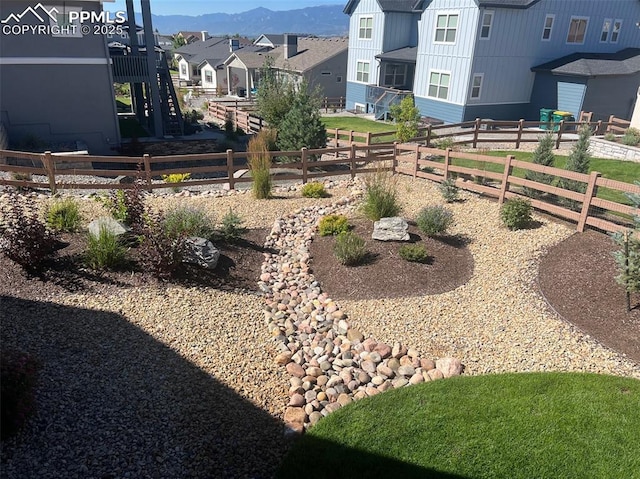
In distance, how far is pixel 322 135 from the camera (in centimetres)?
1564

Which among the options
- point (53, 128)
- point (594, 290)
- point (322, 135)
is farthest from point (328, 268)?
point (53, 128)

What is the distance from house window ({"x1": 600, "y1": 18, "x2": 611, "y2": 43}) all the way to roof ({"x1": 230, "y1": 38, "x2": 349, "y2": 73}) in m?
17.5

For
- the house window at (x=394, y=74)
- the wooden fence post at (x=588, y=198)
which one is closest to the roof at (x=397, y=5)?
the house window at (x=394, y=74)

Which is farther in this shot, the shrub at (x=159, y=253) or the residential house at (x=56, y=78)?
the residential house at (x=56, y=78)

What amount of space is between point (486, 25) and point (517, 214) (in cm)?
1663

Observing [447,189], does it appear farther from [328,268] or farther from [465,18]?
[465,18]

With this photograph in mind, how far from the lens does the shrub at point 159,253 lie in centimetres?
661

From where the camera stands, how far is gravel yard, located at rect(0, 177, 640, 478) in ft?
13.1

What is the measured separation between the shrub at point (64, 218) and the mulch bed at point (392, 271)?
14.0 feet

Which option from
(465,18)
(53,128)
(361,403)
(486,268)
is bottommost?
(361,403)

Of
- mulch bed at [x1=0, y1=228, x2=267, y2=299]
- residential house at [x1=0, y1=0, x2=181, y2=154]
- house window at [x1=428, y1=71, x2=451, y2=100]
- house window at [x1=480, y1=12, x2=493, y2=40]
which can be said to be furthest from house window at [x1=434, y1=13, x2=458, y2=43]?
mulch bed at [x1=0, y1=228, x2=267, y2=299]

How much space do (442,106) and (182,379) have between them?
22621 mm

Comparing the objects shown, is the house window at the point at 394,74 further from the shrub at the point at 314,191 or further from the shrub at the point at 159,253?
the shrub at the point at 159,253

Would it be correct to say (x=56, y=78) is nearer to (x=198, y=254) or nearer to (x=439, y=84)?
(x=198, y=254)
